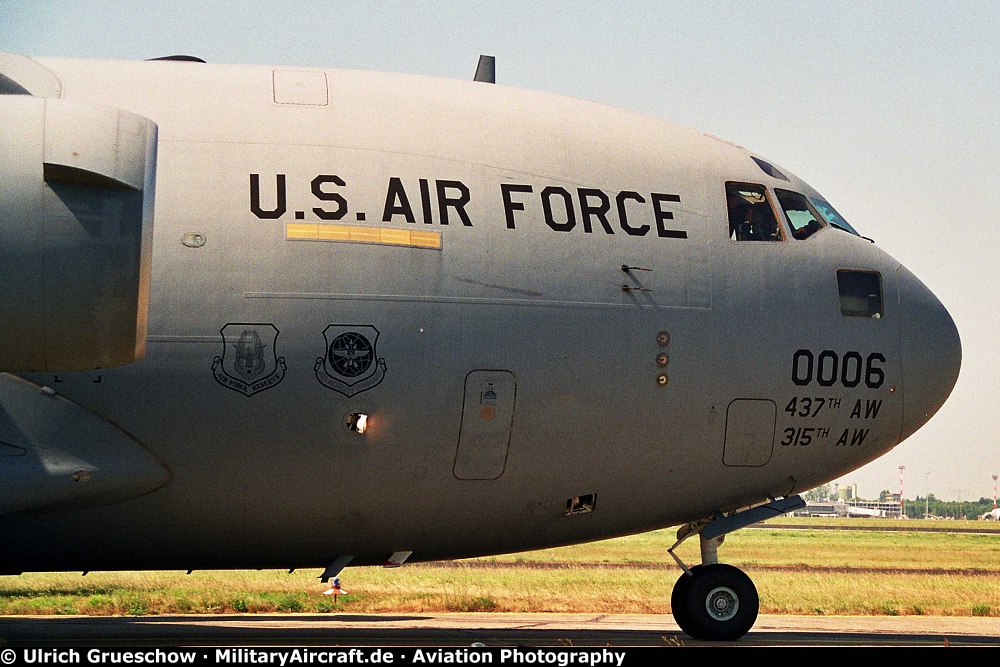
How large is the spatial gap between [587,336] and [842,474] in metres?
3.28

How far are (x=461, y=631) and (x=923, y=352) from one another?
19.5ft

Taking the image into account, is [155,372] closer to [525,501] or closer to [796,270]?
[525,501]

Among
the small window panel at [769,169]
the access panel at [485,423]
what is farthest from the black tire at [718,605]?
the small window panel at [769,169]

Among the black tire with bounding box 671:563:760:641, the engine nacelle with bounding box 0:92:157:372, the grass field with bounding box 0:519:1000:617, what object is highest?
the engine nacelle with bounding box 0:92:157:372

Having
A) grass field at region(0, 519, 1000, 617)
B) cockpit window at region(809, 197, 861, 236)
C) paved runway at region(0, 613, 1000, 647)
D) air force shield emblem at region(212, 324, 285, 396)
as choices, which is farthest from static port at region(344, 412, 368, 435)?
grass field at region(0, 519, 1000, 617)

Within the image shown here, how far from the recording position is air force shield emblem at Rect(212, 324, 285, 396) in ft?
30.4

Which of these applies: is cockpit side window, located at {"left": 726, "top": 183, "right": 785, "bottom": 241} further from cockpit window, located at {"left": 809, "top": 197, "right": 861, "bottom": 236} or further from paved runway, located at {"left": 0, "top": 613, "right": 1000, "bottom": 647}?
paved runway, located at {"left": 0, "top": 613, "right": 1000, "bottom": 647}

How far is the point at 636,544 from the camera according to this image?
44375mm

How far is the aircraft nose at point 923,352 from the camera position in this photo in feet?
36.8

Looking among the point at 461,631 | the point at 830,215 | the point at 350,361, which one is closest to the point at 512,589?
the point at 461,631

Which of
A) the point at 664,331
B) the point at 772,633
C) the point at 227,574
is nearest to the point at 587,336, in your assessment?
the point at 664,331

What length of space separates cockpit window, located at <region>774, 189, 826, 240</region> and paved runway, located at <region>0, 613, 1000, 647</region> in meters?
4.08

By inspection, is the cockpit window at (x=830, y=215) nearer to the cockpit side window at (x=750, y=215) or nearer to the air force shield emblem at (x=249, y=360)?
the cockpit side window at (x=750, y=215)

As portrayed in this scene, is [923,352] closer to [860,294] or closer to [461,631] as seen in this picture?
[860,294]
